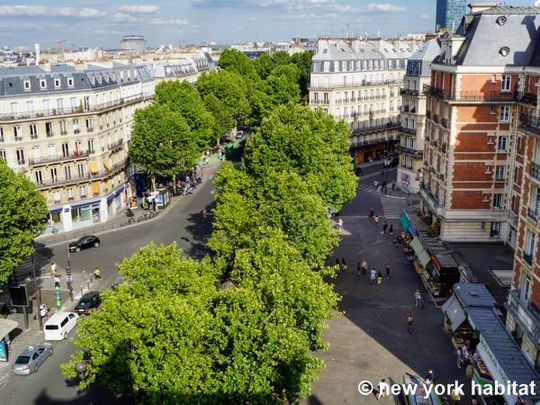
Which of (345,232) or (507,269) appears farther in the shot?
(345,232)

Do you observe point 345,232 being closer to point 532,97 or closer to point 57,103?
point 532,97

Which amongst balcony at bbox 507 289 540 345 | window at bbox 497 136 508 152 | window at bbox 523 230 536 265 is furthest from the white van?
window at bbox 497 136 508 152

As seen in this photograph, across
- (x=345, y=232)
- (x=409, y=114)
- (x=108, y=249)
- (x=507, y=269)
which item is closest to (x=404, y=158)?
(x=409, y=114)

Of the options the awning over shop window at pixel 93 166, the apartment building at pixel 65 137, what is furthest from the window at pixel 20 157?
the awning over shop window at pixel 93 166

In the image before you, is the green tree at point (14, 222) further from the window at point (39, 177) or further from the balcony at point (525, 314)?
the balcony at point (525, 314)

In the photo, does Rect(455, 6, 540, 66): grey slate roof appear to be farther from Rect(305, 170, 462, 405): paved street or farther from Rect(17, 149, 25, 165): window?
Rect(17, 149, 25, 165): window

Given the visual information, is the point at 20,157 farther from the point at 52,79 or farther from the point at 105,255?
the point at 105,255
